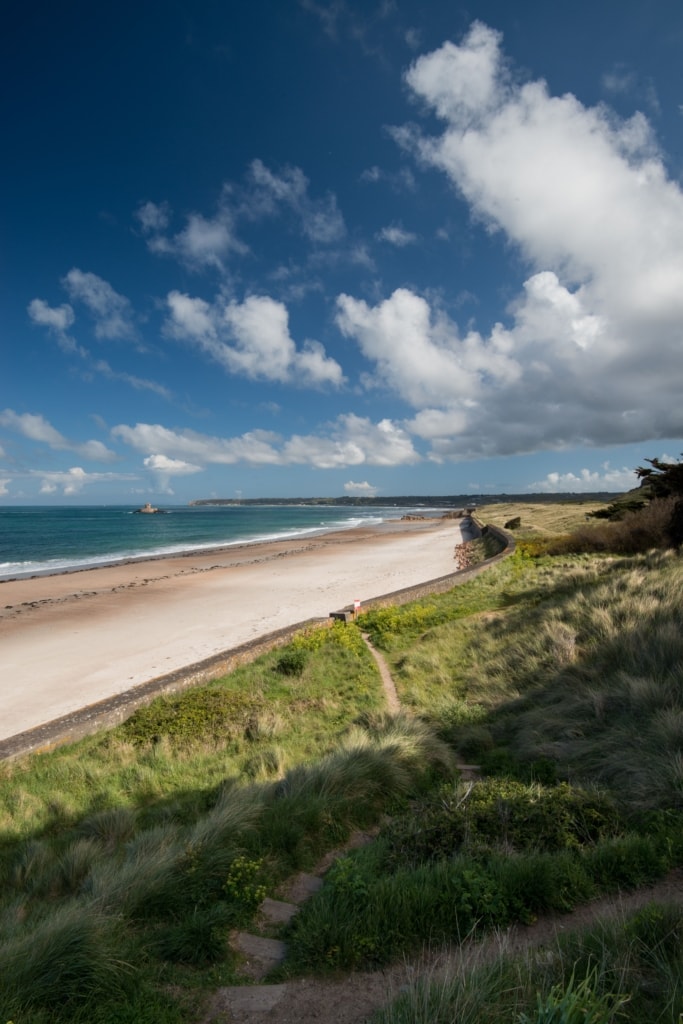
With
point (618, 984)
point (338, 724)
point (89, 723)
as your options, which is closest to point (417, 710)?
point (338, 724)

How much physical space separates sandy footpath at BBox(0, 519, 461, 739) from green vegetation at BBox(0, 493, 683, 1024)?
14.1 ft

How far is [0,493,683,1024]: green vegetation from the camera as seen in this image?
112 inches

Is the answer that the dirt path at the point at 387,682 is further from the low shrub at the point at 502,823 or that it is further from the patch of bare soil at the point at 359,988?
the patch of bare soil at the point at 359,988

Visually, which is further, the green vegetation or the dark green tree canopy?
the dark green tree canopy

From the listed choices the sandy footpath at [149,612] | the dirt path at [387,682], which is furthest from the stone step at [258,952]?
the sandy footpath at [149,612]

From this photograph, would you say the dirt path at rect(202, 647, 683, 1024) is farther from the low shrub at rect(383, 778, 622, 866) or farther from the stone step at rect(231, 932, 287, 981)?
the low shrub at rect(383, 778, 622, 866)

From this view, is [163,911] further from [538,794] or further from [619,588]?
[619,588]

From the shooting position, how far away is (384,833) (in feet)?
16.5

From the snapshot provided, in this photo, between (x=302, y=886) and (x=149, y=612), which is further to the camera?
(x=149, y=612)

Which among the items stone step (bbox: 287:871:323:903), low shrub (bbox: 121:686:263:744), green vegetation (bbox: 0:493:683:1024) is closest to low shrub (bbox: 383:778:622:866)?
green vegetation (bbox: 0:493:683:1024)

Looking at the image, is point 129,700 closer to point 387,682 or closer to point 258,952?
point 387,682

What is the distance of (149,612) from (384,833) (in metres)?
18.4

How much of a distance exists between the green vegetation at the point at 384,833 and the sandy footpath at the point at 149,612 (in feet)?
14.1

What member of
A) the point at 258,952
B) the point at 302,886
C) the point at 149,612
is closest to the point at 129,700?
the point at 302,886
